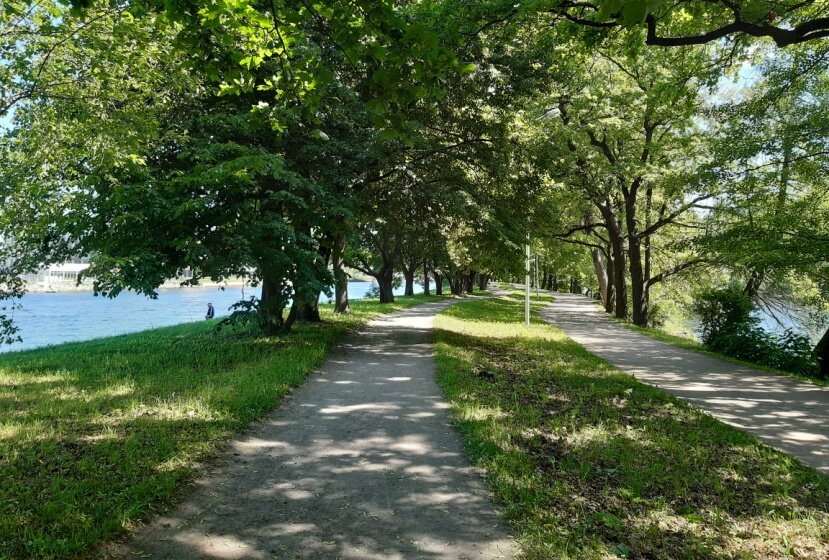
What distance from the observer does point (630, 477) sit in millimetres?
4863

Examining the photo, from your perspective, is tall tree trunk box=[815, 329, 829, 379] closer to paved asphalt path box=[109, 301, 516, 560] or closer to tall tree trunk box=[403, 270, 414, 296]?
paved asphalt path box=[109, 301, 516, 560]

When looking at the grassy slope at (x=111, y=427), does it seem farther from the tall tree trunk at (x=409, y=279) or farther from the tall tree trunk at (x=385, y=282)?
the tall tree trunk at (x=409, y=279)

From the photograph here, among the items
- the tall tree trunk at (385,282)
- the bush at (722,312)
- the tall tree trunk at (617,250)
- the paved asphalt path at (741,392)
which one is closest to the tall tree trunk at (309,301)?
the paved asphalt path at (741,392)

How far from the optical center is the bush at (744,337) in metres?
11.5

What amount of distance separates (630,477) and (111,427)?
537cm

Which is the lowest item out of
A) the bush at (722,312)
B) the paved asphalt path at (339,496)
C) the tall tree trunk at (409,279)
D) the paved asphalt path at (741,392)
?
the paved asphalt path at (741,392)

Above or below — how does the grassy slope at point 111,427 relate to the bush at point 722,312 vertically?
below

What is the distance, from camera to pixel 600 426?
645cm

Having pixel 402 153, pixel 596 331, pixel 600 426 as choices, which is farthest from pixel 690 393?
pixel 596 331

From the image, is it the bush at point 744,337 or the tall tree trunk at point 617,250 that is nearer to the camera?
the bush at point 744,337

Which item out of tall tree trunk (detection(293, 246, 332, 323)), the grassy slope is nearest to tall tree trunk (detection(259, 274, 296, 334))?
tall tree trunk (detection(293, 246, 332, 323))

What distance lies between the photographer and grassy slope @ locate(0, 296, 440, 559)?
368 cm

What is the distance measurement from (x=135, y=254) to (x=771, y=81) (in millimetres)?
13005

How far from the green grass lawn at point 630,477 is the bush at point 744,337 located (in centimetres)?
507
